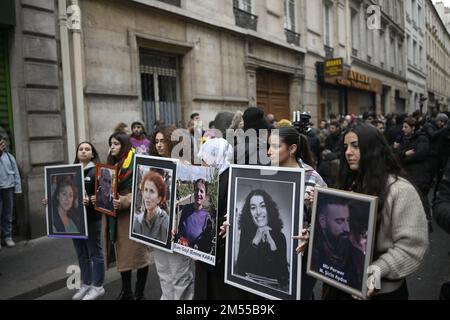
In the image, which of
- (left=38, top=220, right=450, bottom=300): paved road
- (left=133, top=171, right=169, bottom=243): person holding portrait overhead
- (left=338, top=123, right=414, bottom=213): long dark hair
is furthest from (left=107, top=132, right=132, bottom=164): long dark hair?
(left=338, top=123, right=414, bottom=213): long dark hair

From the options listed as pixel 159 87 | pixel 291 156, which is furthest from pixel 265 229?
pixel 159 87

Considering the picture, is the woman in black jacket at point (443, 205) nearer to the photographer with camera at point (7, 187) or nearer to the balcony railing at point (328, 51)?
the photographer with camera at point (7, 187)

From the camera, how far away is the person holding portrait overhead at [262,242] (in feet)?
7.53

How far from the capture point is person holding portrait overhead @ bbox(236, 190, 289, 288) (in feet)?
7.53

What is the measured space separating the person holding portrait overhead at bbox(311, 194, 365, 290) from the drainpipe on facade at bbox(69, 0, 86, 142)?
19.2ft

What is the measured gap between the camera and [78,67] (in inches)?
269

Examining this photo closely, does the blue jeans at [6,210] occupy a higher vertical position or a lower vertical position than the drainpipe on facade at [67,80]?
lower

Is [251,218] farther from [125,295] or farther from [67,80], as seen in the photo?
[67,80]

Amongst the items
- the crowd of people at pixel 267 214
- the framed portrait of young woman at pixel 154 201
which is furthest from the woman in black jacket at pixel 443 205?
the framed portrait of young woman at pixel 154 201

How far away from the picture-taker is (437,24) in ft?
157

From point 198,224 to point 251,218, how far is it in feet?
1.67

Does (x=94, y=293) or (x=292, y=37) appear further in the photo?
(x=292, y=37)

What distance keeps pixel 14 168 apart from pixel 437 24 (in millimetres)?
53708

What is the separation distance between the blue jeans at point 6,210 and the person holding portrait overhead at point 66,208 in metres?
2.46
